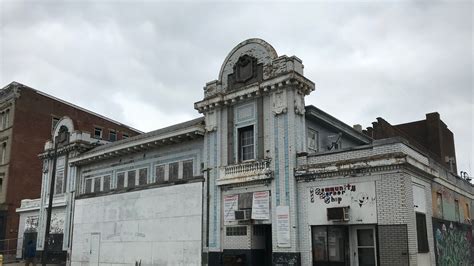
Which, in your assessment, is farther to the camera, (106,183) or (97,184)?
(97,184)

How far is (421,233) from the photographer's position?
1719 centimetres

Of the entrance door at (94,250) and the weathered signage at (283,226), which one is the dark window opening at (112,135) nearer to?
the entrance door at (94,250)

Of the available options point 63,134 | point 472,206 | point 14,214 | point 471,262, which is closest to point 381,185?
point 471,262

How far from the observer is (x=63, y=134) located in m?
33.4

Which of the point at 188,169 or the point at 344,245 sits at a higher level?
the point at 188,169

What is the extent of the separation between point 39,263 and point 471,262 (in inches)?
1069

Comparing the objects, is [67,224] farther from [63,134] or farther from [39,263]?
[63,134]

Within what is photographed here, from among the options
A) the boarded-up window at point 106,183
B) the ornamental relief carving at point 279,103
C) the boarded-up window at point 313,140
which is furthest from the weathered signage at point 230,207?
the boarded-up window at point 106,183

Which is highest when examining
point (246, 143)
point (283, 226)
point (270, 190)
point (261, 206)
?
point (246, 143)

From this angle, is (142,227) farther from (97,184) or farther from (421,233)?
(421,233)

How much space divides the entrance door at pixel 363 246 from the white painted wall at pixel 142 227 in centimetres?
789

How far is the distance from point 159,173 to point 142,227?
3.09 m

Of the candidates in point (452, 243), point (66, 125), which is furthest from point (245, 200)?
point (66, 125)

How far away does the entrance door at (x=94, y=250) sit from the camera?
2798cm
